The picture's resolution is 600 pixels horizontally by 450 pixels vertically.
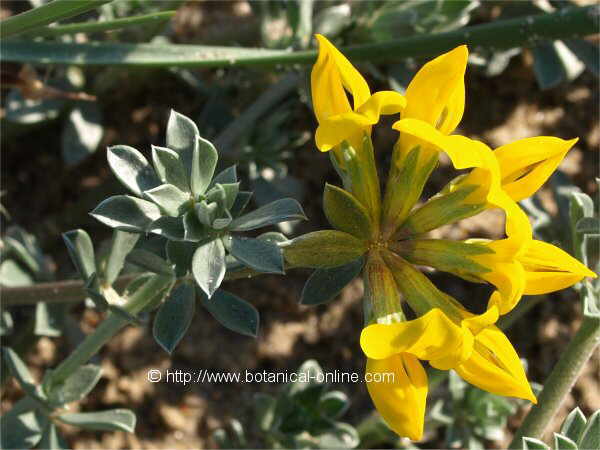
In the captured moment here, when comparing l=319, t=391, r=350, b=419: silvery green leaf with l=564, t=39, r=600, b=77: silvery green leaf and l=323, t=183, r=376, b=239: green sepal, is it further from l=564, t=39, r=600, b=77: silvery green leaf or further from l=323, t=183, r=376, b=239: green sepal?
l=564, t=39, r=600, b=77: silvery green leaf

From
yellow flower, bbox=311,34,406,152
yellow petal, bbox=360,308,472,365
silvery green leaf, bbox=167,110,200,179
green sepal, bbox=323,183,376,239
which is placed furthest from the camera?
silvery green leaf, bbox=167,110,200,179

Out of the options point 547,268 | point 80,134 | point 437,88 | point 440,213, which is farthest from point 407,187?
point 80,134

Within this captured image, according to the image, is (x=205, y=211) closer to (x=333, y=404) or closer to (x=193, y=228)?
(x=193, y=228)

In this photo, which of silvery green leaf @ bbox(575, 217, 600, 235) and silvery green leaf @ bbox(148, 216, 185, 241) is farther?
silvery green leaf @ bbox(575, 217, 600, 235)

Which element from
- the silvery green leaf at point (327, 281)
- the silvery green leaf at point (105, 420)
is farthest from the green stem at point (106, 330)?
the silvery green leaf at point (327, 281)

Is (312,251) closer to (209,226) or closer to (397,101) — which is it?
(209,226)

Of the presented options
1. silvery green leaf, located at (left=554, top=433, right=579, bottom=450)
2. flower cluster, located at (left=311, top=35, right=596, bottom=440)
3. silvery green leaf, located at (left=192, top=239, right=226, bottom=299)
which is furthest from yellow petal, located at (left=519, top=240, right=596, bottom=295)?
silvery green leaf, located at (left=192, top=239, right=226, bottom=299)

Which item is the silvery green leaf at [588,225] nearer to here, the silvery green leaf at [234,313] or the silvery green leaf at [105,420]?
the silvery green leaf at [234,313]

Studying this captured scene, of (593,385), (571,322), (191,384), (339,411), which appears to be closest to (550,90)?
(571,322)
